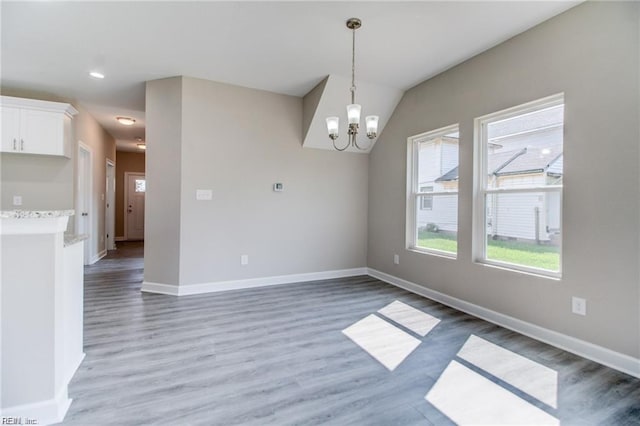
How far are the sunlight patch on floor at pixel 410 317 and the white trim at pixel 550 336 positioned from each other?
1.51 ft

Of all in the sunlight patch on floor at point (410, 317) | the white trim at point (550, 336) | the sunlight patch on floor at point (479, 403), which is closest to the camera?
the sunlight patch on floor at point (479, 403)

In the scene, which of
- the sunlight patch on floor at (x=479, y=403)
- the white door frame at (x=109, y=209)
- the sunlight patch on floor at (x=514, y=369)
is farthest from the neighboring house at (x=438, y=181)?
the white door frame at (x=109, y=209)

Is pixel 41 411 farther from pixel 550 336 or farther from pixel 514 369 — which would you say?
A: pixel 550 336

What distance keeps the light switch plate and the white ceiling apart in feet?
4.71

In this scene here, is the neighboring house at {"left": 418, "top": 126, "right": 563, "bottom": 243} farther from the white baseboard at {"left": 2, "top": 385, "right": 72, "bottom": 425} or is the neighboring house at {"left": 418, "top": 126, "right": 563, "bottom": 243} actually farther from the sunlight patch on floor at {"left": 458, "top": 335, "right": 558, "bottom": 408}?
the white baseboard at {"left": 2, "top": 385, "right": 72, "bottom": 425}

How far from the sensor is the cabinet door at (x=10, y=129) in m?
4.14

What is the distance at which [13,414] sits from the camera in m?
1.56

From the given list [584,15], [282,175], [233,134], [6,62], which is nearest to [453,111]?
[584,15]

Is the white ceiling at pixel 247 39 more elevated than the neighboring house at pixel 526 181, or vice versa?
the white ceiling at pixel 247 39

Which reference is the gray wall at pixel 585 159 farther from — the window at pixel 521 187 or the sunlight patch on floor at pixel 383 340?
the sunlight patch on floor at pixel 383 340

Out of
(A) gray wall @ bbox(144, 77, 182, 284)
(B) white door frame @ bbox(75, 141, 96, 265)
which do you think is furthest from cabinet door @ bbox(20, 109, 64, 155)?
(A) gray wall @ bbox(144, 77, 182, 284)

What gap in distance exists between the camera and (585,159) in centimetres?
243

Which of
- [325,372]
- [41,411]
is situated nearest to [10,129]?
[41,411]

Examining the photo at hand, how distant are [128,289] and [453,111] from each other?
4637mm
